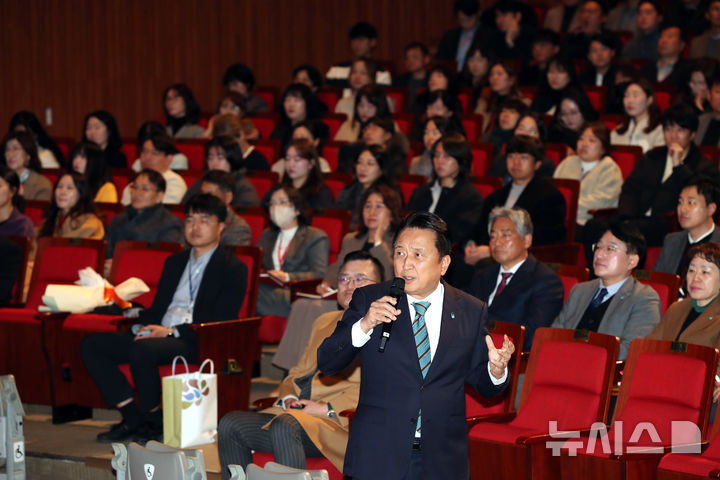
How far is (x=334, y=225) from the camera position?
17.0ft

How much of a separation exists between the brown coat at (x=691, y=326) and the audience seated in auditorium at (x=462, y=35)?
16.1ft

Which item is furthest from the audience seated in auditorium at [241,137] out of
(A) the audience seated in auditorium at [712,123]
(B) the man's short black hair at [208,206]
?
(A) the audience seated in auditorium at [712,123]

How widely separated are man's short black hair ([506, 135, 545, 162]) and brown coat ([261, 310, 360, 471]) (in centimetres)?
191

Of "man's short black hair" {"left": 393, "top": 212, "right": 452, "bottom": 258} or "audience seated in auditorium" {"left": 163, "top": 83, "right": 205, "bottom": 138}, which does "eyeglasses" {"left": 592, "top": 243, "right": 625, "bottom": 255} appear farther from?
"audience seated in auditorium" {"left": 163, "top": 83, "right": 205, "bottom": 138}

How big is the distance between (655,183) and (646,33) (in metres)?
2.86

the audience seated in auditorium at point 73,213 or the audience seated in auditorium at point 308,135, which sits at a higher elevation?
the audience seated in auditorium at point 308,135

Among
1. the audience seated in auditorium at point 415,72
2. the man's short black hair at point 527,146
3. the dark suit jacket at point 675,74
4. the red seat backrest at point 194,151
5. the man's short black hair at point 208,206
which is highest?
the audience seated in auditorium at point 415,72

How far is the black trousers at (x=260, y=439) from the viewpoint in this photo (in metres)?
3.11

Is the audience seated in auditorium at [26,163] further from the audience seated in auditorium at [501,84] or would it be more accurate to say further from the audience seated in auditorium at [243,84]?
the audience seated in auditorium at [501,84]

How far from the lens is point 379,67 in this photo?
8.32 m

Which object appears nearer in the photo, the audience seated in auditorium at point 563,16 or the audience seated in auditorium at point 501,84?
the audience seated in auditorium at point 501,84

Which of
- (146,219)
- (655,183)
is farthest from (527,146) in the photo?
(146,219)

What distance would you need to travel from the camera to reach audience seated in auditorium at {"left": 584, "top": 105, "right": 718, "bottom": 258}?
5148mm

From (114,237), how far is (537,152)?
7.11ft
